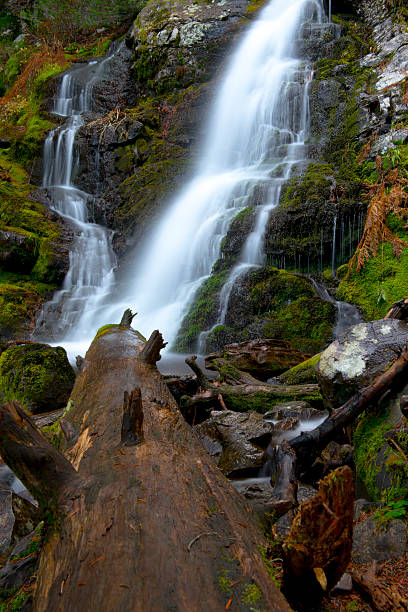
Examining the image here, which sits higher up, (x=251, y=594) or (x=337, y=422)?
(x=251, y=594)

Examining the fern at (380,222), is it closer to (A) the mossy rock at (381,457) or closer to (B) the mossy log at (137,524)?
(A) the mossy rock at (381,457)

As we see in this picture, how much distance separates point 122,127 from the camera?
52.9 feet

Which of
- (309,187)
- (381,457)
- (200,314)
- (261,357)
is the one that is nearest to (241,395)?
(261,357)

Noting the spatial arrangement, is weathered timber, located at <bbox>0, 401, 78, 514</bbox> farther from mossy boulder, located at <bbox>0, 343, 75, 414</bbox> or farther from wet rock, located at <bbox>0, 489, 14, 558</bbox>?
mossy boulder, located at <bbox>0, 343, 75, 414</bbox>

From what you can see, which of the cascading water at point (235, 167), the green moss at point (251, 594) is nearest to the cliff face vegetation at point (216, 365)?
the green moss at point (251, 594)

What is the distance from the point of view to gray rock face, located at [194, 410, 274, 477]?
3418 millimetres

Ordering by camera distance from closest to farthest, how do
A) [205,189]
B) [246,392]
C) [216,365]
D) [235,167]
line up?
[246,392] → [216,365] → [205,189] → [235,167]

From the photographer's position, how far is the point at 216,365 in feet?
19.0

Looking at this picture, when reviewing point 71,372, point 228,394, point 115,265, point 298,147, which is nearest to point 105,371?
point 228,394

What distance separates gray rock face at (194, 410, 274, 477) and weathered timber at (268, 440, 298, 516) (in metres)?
0.95

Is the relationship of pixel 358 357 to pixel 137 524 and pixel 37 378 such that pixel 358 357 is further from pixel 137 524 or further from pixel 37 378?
pixel 37 378

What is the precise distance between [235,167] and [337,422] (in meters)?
12.1

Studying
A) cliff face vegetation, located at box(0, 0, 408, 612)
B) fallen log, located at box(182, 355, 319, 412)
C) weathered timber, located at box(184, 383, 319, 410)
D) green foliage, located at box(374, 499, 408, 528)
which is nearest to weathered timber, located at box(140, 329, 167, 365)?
cliff face vegetation, located at box(0, 0, 408, 612)

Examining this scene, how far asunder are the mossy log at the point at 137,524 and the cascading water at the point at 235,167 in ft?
21.1
